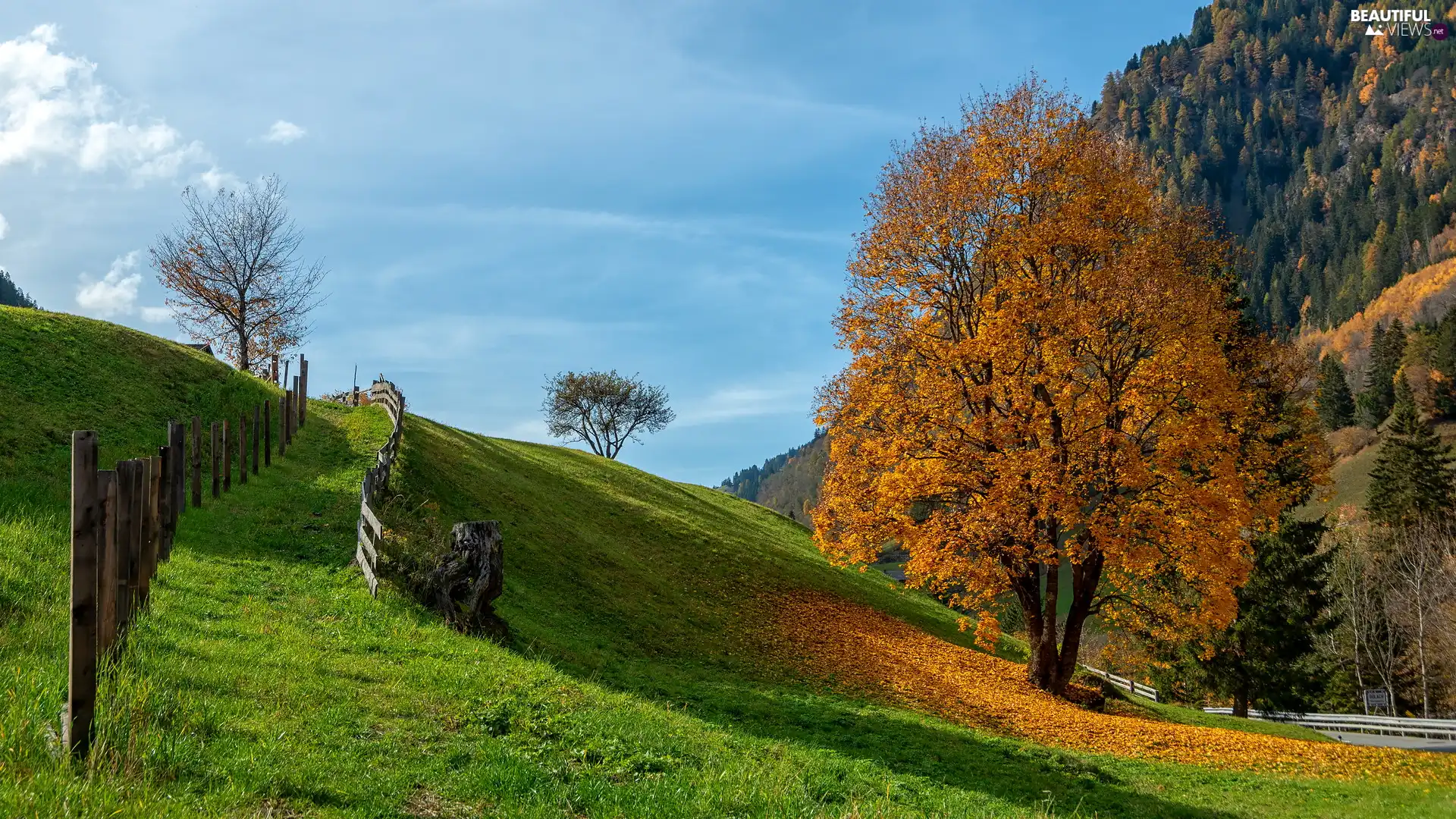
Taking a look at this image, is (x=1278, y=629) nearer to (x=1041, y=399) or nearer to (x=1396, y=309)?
(x=1041, y=399)

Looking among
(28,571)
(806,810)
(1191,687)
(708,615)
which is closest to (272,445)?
(708,615)

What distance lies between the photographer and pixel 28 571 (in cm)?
1360

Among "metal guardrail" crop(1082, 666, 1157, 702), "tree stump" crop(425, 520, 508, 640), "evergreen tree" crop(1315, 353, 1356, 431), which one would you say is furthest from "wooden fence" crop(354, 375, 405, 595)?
"evergreen tree" crop(1315, 353, 1356, 431)

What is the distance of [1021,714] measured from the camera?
78.6ft

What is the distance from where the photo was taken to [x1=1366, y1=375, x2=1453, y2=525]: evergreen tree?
67562 millimetres

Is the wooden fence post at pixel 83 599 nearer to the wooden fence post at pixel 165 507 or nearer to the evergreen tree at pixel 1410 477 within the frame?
the wooden fence post at pixel 165 507

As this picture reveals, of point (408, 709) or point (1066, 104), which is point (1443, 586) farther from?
point (408, 709)

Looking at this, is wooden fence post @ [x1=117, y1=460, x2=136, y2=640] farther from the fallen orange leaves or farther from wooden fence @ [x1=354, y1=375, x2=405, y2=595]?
the fallen orange leaves

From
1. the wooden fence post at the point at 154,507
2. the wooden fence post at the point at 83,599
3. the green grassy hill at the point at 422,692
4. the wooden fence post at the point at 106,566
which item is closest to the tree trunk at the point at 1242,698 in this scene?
the green grassy hill at the point at 422,692

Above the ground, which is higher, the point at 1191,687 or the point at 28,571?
the point at 28,571

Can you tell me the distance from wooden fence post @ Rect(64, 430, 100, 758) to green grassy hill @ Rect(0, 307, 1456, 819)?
22cm

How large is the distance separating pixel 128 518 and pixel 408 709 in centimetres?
436

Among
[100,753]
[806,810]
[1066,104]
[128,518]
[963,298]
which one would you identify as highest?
[1066,104]

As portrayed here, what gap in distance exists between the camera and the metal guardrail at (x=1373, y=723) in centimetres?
3925
